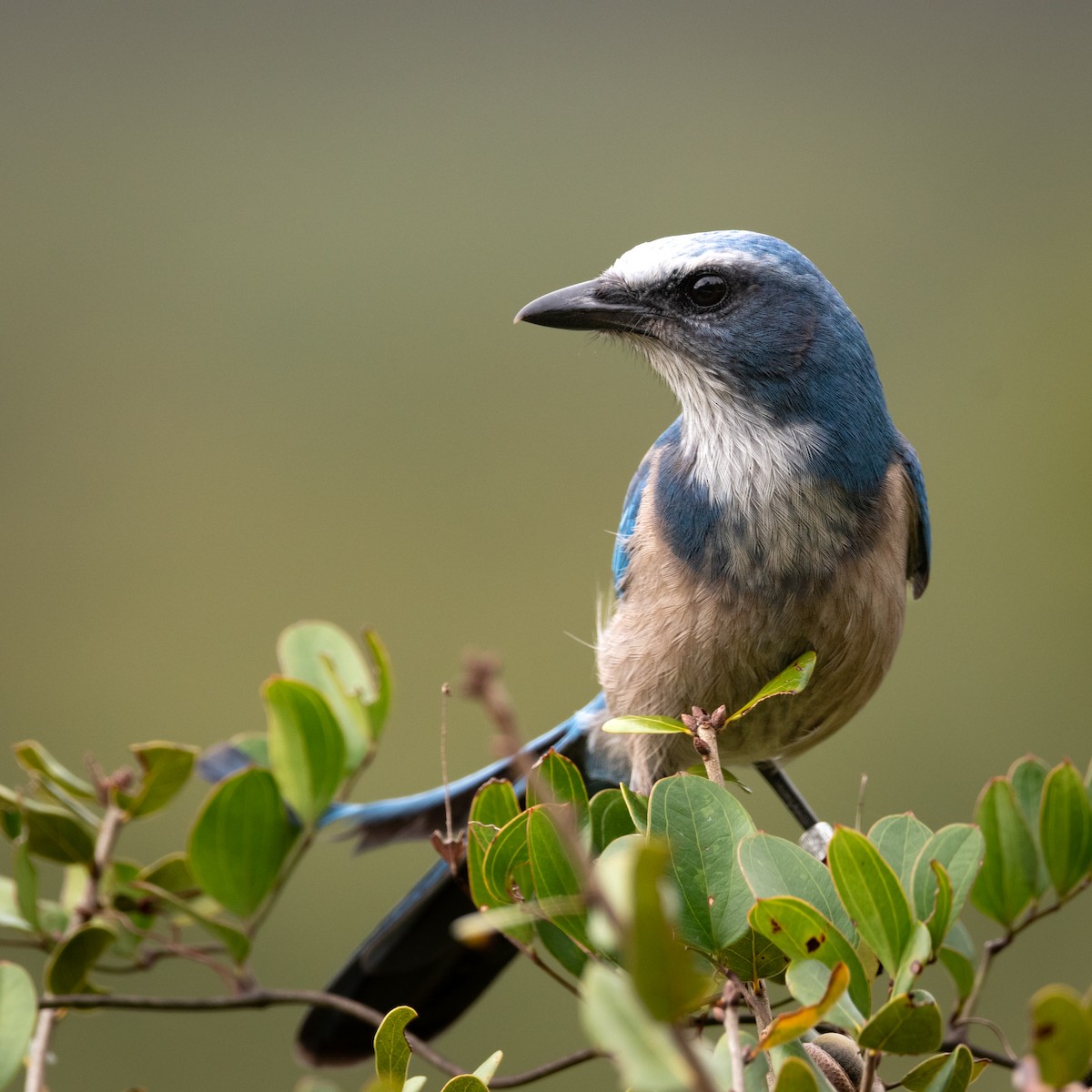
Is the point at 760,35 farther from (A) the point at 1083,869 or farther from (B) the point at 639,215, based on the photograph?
(A) the point at 1083,869

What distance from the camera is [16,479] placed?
7516mm

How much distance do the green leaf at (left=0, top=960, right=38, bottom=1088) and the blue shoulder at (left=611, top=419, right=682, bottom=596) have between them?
1670 millimetres

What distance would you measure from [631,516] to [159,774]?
1.27 metres

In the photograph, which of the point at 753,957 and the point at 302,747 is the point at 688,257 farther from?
the point at 753,957

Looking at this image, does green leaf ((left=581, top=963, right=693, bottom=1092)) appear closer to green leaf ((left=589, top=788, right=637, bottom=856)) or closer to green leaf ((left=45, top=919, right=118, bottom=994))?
green leaf ((left=589, top=788, right=637, bottom=856))

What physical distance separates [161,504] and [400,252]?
6.48 ft

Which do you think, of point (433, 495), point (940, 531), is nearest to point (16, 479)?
point (433, 495)

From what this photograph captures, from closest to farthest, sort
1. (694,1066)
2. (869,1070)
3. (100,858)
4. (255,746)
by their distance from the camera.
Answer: (694,1066) → (869,1070) → (100,858) → (255,746)

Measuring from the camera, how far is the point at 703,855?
1624 mm

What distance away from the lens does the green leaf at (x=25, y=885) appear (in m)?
2.15

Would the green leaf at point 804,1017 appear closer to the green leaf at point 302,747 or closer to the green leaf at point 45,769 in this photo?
the green leaf at point 302,747

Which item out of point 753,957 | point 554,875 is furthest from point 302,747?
point 753,957

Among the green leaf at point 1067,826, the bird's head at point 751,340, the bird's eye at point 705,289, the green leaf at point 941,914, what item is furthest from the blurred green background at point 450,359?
the green leaf at point 941,914

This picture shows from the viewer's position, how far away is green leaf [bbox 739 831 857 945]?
5.15 ft
